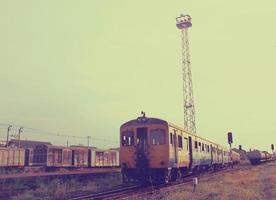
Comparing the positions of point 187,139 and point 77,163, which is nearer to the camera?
point 187,139

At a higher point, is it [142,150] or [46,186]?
[142,150]

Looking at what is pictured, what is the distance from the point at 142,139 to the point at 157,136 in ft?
2.81

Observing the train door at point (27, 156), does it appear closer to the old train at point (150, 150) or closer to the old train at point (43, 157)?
the old train at point (43, 157)

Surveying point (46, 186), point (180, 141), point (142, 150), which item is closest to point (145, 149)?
point (142, 150)

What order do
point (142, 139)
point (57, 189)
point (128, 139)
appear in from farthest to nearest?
1. point (128, 139)
2. point (142, 139)
3. point (57, 189)

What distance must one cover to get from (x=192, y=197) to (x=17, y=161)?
83.5ft

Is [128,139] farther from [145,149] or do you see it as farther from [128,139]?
[145,149]

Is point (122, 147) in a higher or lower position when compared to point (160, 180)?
higher

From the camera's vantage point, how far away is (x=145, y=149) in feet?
52.5

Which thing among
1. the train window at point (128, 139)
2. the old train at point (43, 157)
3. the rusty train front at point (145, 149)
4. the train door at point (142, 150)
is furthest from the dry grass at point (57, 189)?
the old train at point (43, 157)

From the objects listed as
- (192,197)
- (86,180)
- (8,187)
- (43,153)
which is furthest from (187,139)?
(43,153)

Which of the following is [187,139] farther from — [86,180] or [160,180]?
[86,180]

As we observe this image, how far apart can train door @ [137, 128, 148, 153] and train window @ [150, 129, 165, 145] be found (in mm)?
362

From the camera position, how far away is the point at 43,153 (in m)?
32.2
